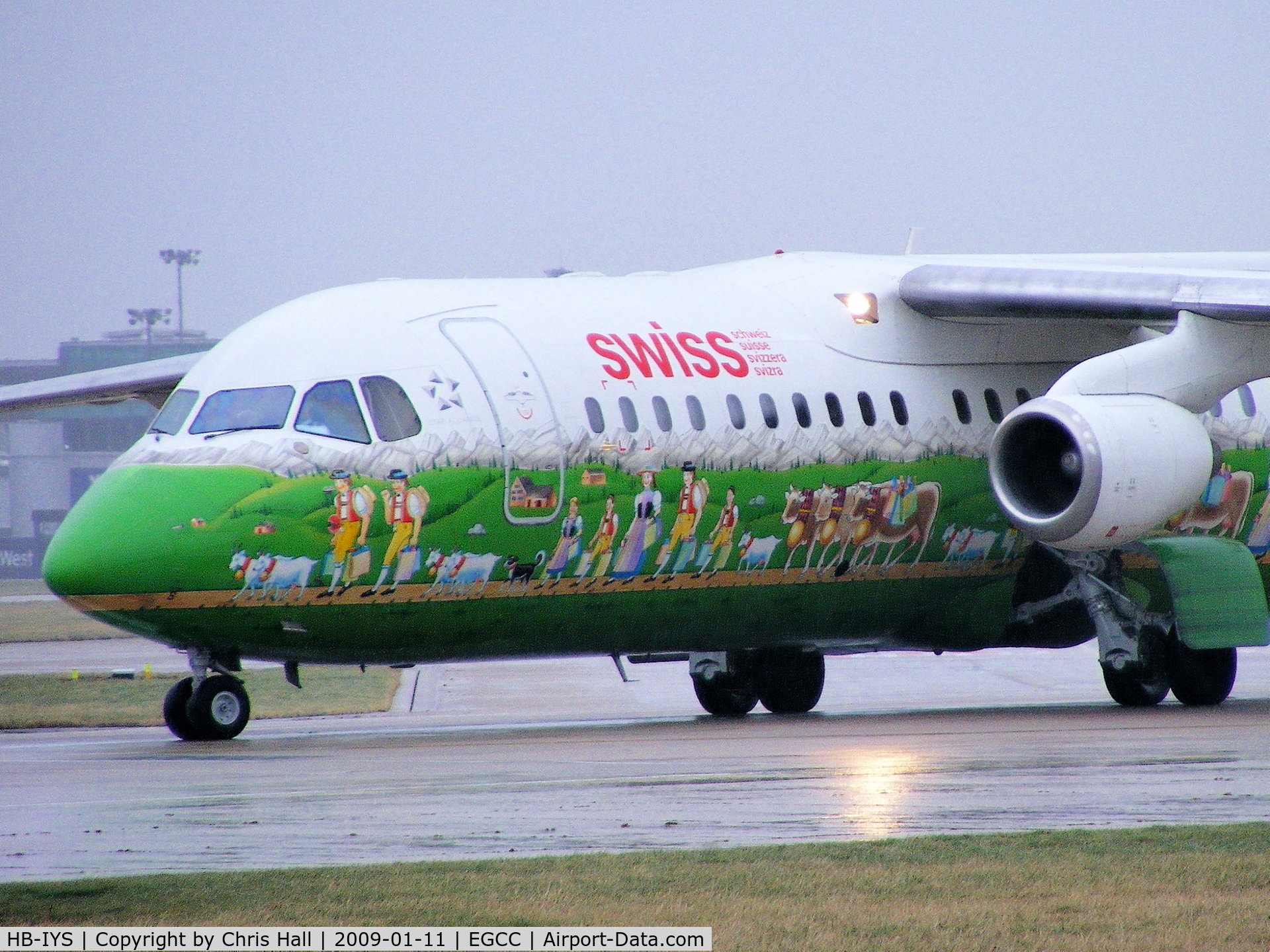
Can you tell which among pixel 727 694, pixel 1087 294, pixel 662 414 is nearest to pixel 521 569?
pixel 662 414

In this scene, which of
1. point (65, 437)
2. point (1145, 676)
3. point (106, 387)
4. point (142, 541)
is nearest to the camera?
point (142, 541)

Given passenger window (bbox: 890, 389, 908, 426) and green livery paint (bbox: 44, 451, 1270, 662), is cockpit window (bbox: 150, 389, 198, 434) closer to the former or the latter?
green livery paint (bbox: 44, 451, 1270, 662)

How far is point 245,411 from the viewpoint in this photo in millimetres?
16406

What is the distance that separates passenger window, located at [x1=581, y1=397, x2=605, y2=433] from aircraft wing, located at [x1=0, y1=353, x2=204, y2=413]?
5603 millimetres

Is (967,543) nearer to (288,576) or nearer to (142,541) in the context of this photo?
(288,576)

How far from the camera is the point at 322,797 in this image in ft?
40.5

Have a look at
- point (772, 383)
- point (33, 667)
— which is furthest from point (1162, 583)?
point (33, 667)

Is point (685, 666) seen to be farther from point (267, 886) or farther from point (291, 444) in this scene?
point (267, 886)

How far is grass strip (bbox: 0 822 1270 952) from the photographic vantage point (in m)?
8.00

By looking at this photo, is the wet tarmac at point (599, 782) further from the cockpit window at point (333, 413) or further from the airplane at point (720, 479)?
the cockpit window at point (333, 413)

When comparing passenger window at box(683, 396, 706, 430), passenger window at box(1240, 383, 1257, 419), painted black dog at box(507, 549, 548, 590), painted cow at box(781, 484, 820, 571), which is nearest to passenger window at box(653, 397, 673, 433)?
passenger window at box(683, 396, 706, 430)

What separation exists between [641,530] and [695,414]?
1.17m

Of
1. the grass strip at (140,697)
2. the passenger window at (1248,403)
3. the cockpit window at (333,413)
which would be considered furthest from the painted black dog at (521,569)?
the passenger window at (1248,403)

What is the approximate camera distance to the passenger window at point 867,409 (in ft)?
62.1
